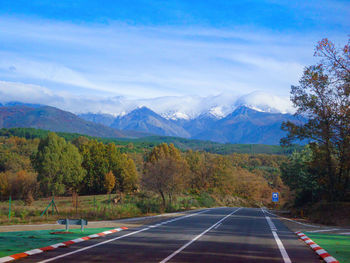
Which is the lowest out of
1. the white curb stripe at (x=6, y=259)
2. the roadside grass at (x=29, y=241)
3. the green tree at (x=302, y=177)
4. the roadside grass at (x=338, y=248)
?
the roadside grass at (x=338, y=248)

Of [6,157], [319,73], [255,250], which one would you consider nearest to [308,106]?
[319,73]

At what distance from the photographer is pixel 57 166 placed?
7662cm

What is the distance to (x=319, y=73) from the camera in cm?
2809

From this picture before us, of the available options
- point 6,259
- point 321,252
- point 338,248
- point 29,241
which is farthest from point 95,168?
point 6,259

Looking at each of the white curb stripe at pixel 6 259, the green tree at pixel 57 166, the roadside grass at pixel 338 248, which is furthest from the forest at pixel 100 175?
the white curb stripe at pixel 6 259

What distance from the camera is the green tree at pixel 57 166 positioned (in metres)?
74.9

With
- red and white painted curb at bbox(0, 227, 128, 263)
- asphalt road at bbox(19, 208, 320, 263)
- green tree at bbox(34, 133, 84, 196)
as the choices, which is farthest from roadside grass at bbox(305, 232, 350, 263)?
green tree at bbox(34, 133, 84, 196)

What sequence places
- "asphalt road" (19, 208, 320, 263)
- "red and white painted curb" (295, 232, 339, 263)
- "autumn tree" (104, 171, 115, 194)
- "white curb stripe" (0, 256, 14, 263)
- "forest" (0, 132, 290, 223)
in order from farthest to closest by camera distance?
1. "autumn tree" (104, 171, 115, 194)
2. "forest" (0, 132, 290, 223)
3. "red and white painted curb" (295, 232, 339, 263)
4. "asphalt road" (19, 208, 320, 263)
5. "white curb stripe" (0, 256, 14, 263)

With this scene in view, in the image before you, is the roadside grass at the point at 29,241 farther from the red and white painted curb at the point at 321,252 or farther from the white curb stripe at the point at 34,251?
the red and white painted curb at the point at 321,252

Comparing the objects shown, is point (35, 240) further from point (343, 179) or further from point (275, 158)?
point (275, 158)

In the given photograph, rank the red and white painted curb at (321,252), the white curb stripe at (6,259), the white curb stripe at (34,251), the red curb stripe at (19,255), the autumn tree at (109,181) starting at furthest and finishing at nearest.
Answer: the autumn tree at (109,181)
the white curb stripe at (34,251)
the red and white painted curb at (321,252)
the red curb stripe at (19,255)
the white curb stripe at (6,259)

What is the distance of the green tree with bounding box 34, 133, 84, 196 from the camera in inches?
2950

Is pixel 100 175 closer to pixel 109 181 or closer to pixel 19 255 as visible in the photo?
pixel 109 181

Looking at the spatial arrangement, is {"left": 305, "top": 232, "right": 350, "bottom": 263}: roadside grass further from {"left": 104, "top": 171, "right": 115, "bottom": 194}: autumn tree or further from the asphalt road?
{"left": 104, "top": 171, "right": 115, "bottom": 194}: autumn tree
